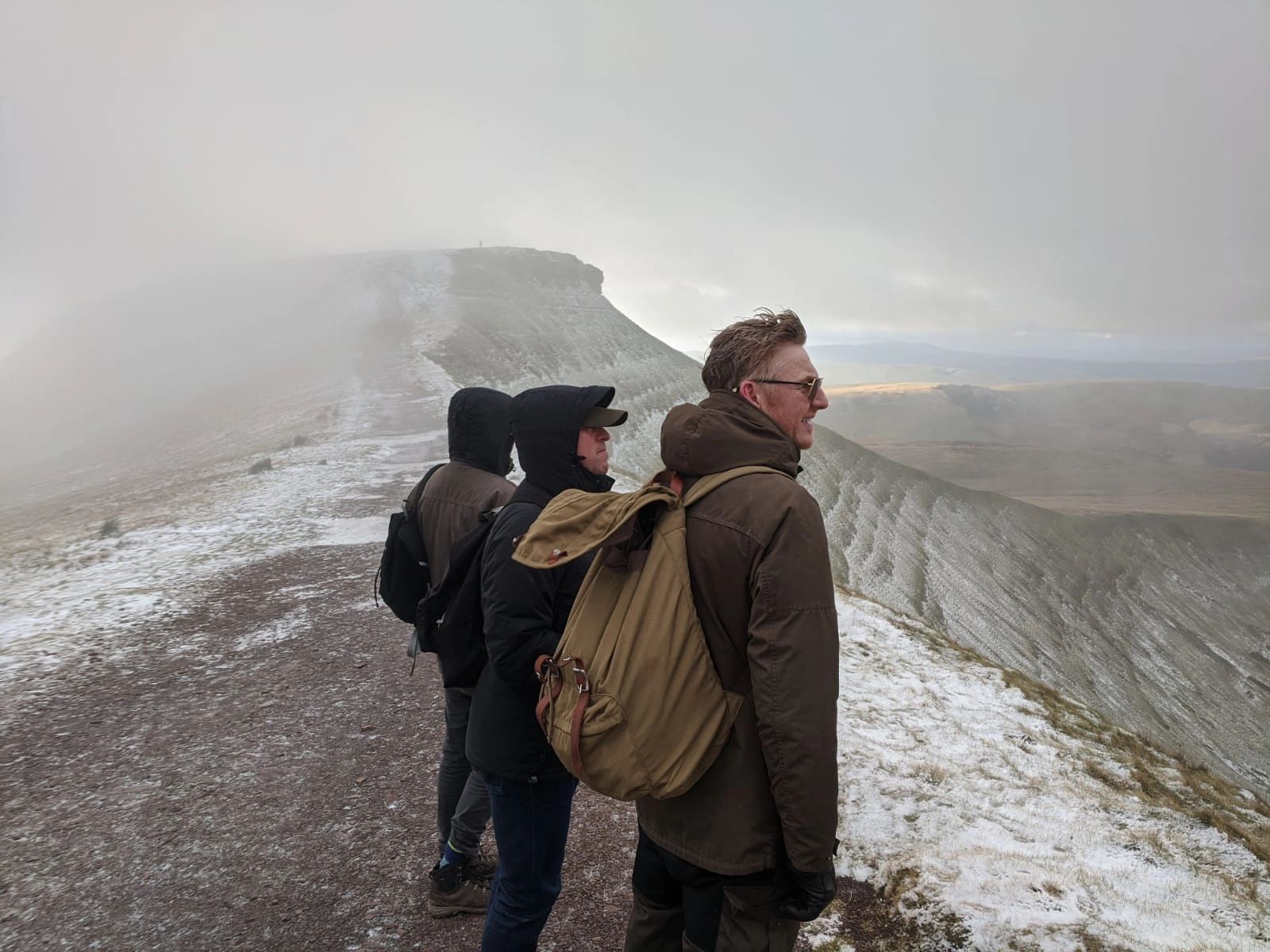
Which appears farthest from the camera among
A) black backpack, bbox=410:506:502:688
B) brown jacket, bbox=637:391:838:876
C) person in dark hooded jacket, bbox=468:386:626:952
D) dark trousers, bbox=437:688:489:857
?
dark trousers, bbox=437:688:489:857

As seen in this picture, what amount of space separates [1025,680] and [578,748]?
9787 millimetres

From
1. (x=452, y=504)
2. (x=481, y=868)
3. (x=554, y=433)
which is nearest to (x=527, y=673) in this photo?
(x=554, y=433)

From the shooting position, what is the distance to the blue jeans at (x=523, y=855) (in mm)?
2889

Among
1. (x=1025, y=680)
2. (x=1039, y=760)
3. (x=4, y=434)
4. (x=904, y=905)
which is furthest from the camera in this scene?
(x=4, y=434)

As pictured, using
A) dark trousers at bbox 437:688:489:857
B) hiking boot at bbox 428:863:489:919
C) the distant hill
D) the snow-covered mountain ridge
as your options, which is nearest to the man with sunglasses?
dark trousers at bbox 437:688:489:857

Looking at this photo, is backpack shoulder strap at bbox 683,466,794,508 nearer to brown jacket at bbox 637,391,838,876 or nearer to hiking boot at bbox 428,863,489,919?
brown jacket at bbox 637,391,838,876

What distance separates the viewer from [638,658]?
209cm

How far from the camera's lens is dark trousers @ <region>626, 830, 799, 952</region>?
2264mm

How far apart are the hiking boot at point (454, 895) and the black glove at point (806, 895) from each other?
269cm

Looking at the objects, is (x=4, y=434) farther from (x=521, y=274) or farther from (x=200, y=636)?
(x=200, y=636)

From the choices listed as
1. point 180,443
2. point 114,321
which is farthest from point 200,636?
point 114,321

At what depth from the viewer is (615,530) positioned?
2.12 m

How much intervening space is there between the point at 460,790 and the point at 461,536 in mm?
1622

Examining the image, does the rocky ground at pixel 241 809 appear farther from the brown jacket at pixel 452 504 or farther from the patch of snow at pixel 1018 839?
the brown jacket at pixel 452 504
